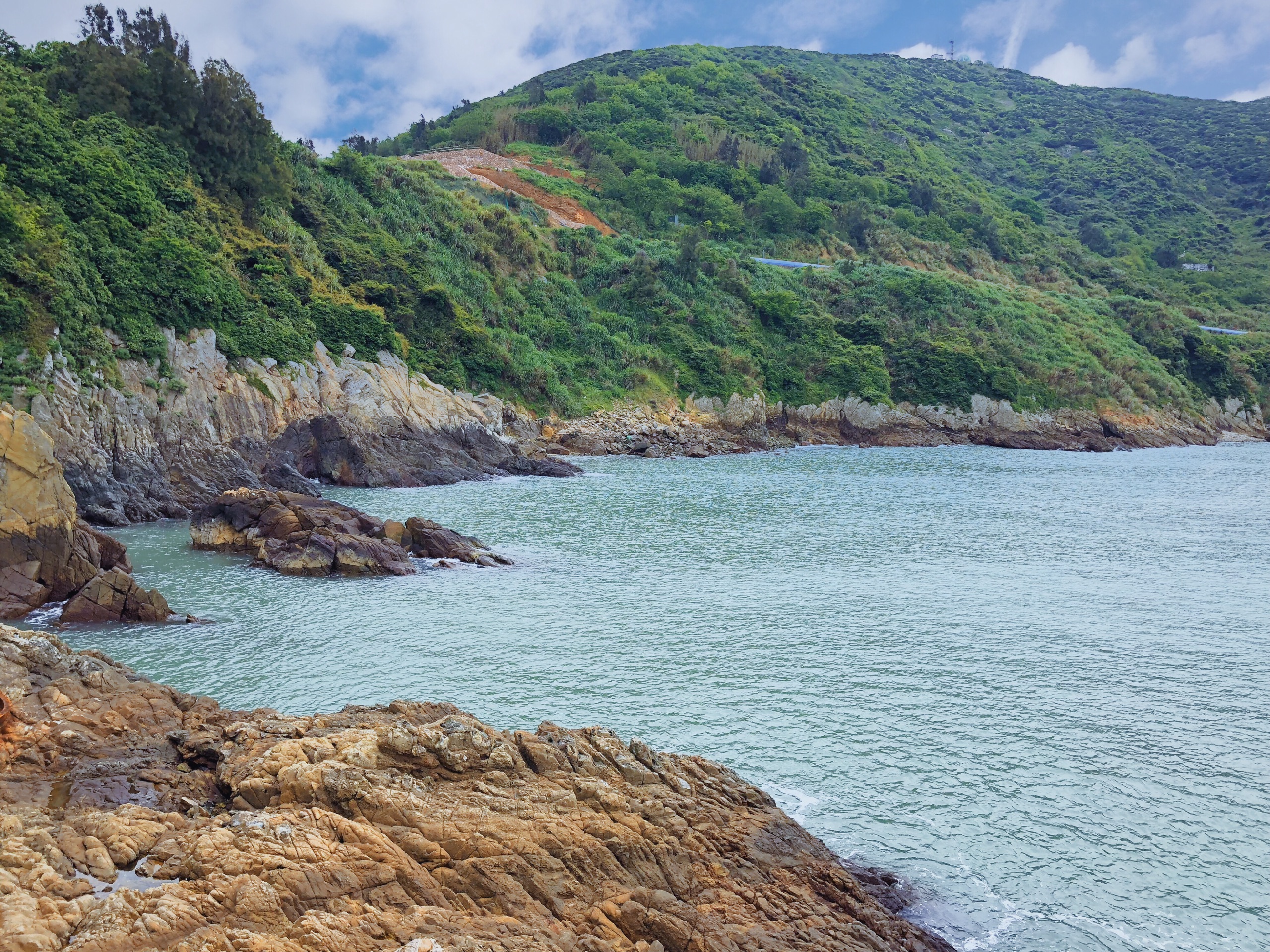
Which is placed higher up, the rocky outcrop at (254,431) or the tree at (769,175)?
the tree at (769,175)

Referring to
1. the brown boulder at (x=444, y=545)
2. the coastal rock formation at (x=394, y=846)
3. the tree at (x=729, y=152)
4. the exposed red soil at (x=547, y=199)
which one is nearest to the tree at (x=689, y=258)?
the exposed red soil at (x=547, y=199)

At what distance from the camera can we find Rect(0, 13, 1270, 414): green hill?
108ft

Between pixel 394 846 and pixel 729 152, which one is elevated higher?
pixel 729 152

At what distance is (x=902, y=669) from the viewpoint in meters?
14.7

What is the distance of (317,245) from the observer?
46375 millimetres

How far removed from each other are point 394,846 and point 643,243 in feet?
233

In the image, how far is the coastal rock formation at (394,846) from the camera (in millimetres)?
Result: 5852

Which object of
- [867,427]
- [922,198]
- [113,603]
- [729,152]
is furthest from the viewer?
[922,198]

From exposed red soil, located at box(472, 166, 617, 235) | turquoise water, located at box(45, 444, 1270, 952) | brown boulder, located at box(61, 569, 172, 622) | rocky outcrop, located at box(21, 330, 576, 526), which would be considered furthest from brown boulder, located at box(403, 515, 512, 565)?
exposed red soil, located at box(472, 166, 617, 235)

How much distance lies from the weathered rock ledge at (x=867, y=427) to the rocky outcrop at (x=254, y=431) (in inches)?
396

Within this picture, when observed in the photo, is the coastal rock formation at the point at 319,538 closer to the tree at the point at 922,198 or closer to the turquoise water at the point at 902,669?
the turquoise water at the point at 902,669

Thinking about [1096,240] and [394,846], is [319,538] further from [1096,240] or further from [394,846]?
[1096,240]

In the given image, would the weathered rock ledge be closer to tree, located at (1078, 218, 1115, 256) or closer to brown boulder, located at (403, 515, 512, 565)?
brown boulder, located at (403, 515, 512, 565)

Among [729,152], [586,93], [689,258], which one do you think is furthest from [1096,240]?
[689,258]
